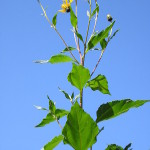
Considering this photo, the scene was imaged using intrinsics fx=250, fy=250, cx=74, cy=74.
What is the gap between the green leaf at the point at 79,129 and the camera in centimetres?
138

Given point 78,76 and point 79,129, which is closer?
point 79,129

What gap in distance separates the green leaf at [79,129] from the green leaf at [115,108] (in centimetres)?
31

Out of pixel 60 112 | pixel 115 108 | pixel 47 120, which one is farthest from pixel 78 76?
pixel 47 120

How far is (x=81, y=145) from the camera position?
4.83 feet

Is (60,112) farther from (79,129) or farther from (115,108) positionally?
(79,129)

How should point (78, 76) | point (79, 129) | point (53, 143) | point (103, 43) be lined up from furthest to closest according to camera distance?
point (103, 43) → point (53, 143) → point (78, 76) → point (79, 129)

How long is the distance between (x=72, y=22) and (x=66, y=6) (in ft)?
1.87

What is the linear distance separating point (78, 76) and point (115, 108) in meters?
0.34

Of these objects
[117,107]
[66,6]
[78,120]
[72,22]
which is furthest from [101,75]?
[66,6]

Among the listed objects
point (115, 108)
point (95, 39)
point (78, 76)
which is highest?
point (95, 39)

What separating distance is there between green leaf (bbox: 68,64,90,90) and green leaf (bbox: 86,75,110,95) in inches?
10.7

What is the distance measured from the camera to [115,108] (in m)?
1.73

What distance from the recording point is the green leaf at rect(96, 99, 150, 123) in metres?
1.70

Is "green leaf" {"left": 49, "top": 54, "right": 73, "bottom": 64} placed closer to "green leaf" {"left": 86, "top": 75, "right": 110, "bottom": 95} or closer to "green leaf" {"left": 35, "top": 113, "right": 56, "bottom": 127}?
"green leaf" {"left": 86, "top": 75, "right": 110, "bottom": 95}
